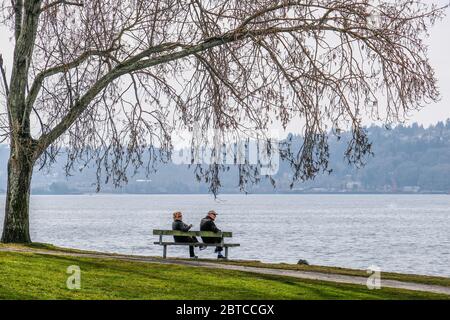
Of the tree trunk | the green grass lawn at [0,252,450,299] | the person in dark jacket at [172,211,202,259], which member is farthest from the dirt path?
the person in dark jacket at [172,211,202,259]

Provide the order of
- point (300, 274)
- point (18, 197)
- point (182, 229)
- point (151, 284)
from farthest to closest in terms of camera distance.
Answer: point (182, 229), point (18, 197), point (300, 274), point (151, 284)

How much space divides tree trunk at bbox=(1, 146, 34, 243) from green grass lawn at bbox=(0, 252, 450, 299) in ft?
15.1

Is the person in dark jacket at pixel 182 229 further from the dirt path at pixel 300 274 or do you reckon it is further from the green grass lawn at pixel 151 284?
the green grass lawn at pixel 151 284

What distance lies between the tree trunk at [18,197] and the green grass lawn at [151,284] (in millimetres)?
4595

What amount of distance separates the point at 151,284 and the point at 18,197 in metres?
9.49

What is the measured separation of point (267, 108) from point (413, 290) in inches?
218

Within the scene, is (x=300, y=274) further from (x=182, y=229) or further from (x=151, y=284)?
(x=182, y=229)

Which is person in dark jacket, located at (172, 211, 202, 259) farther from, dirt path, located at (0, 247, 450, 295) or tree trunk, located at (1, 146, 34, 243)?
tree trunk, located at (1, 146, 34, 243)

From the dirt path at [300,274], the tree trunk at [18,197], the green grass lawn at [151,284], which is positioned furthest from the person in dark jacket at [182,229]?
the green grass lawn at [151,284]

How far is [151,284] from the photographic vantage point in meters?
19.1

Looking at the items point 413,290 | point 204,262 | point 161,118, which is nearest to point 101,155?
point 161,118

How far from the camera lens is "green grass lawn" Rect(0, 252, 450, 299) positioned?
685 inches

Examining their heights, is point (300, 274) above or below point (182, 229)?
below

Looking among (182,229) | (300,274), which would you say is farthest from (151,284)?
(182,229)
